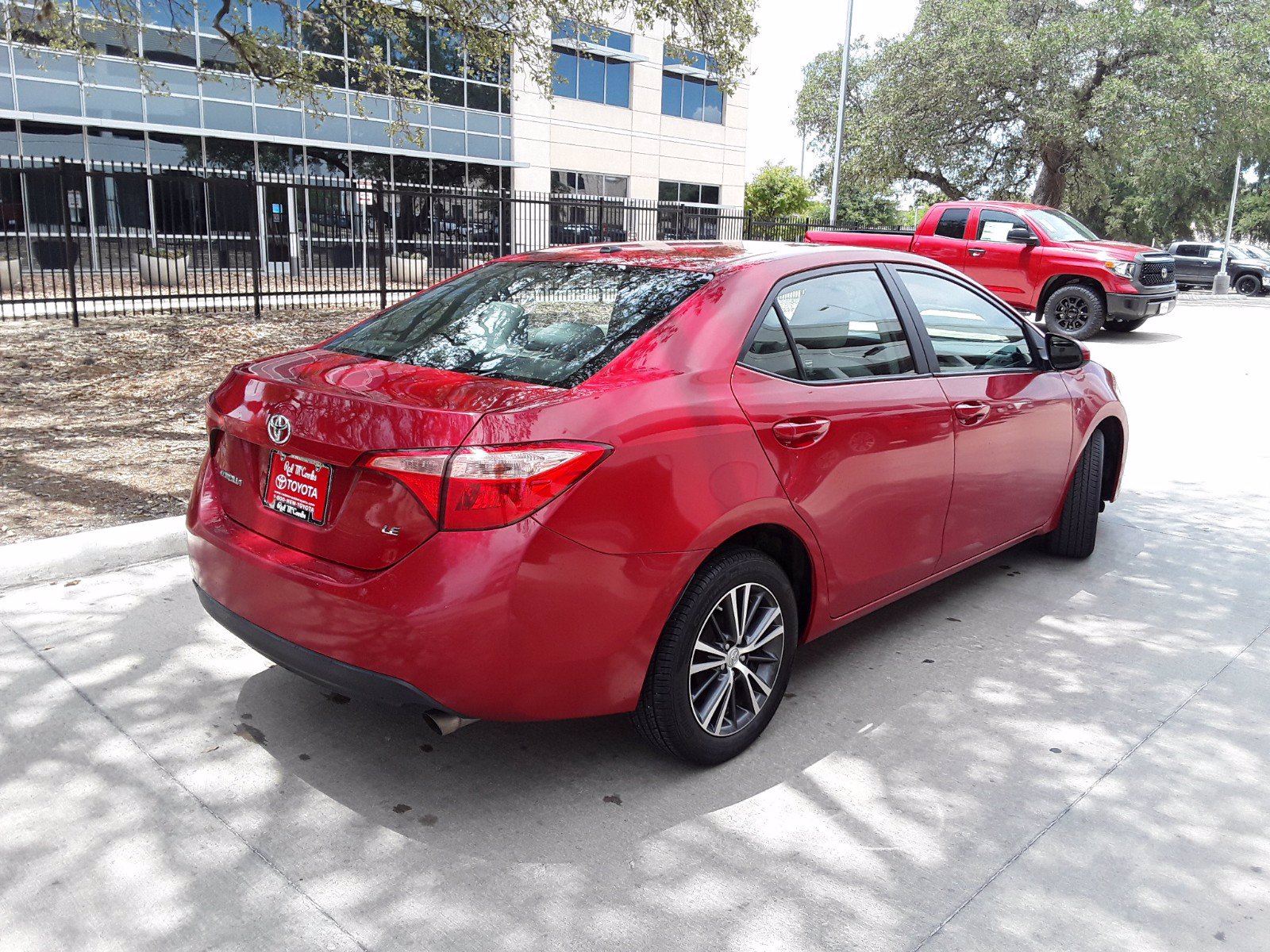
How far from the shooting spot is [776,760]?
3400 mm

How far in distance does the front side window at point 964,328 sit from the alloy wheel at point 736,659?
4.70ft

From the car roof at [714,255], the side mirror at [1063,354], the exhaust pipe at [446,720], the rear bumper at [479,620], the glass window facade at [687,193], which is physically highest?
the glass window facade at [687,193]

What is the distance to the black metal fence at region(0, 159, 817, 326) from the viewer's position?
13.7 metres

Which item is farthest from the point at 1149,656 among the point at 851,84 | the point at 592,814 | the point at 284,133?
the point at 851,84

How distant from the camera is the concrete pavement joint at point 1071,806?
2645mm

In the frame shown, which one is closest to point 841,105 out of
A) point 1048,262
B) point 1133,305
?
point 1048,262

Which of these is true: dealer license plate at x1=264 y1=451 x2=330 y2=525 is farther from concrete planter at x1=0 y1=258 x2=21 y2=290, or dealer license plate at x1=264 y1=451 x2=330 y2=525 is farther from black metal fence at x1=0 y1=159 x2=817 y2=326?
concrete planter at x1=0 y1=258 x2=21 y2=290

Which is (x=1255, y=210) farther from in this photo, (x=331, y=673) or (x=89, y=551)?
(x=331, y=673)

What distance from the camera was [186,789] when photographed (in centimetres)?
313

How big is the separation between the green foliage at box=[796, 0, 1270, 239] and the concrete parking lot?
24655 millimetres

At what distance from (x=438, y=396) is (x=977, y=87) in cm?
2731

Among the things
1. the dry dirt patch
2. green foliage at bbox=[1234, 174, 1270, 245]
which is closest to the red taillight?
the dry dirt patch

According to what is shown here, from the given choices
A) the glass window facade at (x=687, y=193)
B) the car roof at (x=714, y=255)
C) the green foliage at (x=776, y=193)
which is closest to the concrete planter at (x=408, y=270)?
the car roof at (x=714, y=255)

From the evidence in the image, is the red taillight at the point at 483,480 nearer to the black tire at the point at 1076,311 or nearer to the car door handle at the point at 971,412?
the car door handle at the point at 971,412
